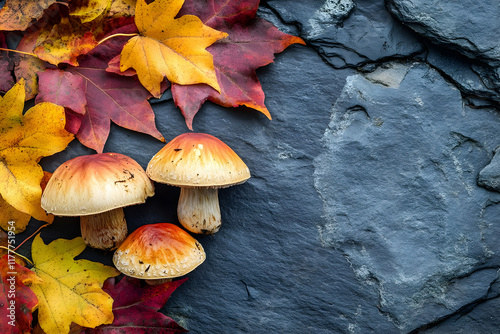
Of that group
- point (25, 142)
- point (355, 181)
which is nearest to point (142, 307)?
point (25, 142)

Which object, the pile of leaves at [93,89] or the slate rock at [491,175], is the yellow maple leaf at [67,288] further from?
the slate rock at [491,175]

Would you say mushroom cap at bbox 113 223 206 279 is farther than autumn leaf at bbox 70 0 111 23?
No

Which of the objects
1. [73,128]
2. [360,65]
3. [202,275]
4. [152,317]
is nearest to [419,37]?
[360,65]

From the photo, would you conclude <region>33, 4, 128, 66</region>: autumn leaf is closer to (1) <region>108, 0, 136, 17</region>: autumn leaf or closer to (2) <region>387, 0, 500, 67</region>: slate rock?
(1) <region>108, 0, 136, 17</region>: autumn leaf

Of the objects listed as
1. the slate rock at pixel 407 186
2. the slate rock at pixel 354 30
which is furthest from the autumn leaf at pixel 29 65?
the slate rock at pixel 407 186

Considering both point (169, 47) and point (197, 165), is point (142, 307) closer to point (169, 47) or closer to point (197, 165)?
point (197, 165)

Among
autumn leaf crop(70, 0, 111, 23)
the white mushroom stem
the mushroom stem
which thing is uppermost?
autumn leaf crop(70, 0, 111, 23)

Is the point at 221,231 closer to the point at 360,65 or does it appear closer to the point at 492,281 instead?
the point at 360,65

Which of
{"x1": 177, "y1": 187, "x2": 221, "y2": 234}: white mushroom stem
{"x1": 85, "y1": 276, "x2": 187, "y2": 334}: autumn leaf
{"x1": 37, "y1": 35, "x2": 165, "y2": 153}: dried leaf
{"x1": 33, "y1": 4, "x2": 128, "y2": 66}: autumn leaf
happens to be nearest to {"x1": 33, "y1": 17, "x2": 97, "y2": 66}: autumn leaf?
{"x1": 33, "y1": 4, "x2": 128, "y2": 66}: autumn leaf
